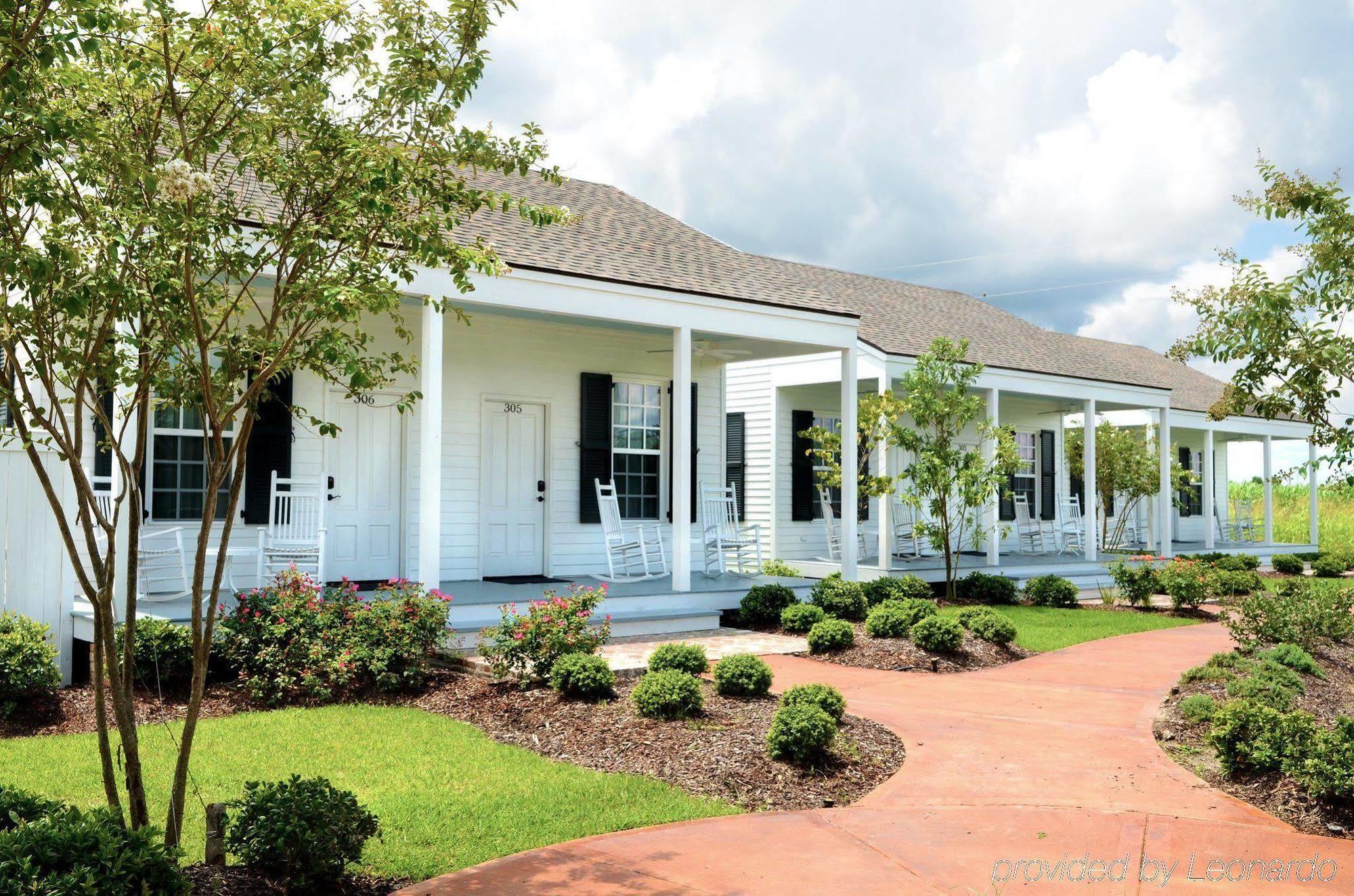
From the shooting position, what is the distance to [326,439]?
11.5 m

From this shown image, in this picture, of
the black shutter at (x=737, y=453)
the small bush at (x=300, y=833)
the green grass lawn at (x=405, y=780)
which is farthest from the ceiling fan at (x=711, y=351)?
the small bush at (x=300, y=833)

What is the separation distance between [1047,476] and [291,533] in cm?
1541

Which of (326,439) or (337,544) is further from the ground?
(326,439)

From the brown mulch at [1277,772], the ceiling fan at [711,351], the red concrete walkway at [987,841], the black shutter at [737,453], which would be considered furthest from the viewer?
the black shutter at [737,453]

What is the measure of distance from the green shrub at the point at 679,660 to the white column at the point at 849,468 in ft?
18.1

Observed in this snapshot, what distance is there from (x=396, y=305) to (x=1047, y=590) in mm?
12305

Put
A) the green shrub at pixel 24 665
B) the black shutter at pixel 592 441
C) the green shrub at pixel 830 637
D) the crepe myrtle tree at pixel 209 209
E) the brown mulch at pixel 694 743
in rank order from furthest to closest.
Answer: the black shutter at pixel 592 441, the green shrub at pixel 830 637, the green shrub at pixel 24 665, the brown mulch at pixel 694 743, the crepe myrtle tree at pixel 209 209

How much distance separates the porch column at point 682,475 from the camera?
11141mm

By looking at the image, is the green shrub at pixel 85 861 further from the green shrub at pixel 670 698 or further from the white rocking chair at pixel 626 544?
the white rocking chair at pixel 626 544

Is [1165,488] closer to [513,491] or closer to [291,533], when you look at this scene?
[513,491]

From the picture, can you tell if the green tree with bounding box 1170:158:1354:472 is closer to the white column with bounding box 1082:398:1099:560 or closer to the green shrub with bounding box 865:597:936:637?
the green shrub with bounding box 865:597:936:637

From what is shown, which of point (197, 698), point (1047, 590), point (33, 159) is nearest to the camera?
point (33, 159)

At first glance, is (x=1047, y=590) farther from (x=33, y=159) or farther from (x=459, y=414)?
(x=33, y=159)

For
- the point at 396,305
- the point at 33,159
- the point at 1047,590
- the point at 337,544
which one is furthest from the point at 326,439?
the point at 1047,590
